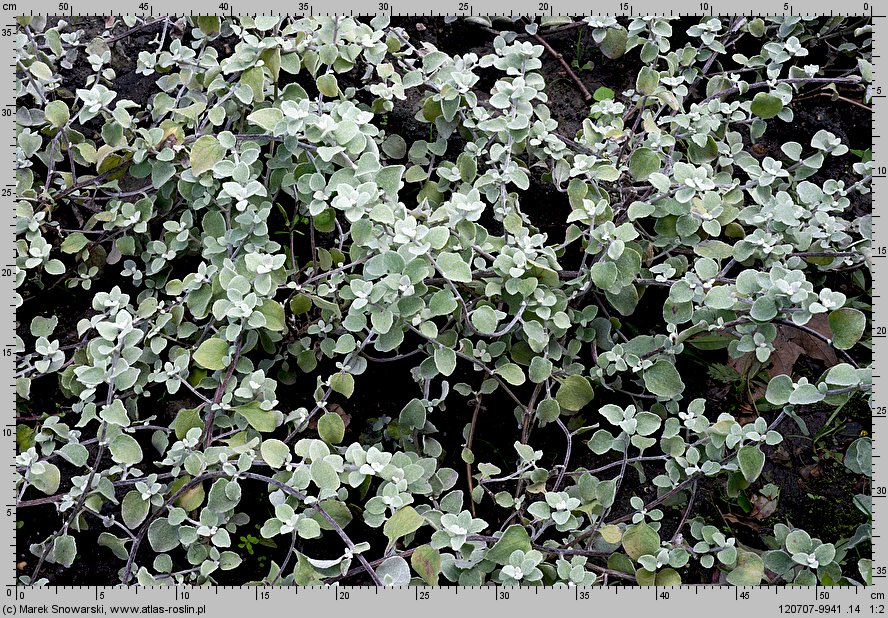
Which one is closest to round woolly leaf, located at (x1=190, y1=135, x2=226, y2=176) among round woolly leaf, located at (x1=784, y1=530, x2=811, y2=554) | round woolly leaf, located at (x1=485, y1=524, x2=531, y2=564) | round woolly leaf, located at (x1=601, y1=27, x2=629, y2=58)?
round woolly leaf, located at (x1=485, y1=524, x2=531, y2=564)

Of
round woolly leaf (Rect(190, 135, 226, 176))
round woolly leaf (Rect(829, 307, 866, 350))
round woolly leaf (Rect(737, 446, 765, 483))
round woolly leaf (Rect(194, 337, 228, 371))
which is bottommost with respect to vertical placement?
round woolly leaf (Rect(737, 446, 765, 483))

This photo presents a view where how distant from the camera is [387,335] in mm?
1711

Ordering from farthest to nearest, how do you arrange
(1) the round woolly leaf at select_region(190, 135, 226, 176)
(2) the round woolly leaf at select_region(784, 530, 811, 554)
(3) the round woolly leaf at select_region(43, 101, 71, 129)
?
(3) the round woolly leaf at select_region(43, 101, 71, 129) → (1) the round woolly leaf at select_region(190, 135, 226, 176) → (2) the round woolly leaf at select_region(784, 530, 811, 554)

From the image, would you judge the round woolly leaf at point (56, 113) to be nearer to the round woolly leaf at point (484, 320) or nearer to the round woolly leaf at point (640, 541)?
the round woolly leaf at point (484, 320)

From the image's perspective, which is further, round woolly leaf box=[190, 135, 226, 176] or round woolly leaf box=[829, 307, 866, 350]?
round woolly leaf box=[190, 135, 226, 176]

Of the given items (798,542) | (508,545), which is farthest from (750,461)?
(508,545)

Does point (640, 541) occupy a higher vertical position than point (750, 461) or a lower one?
lower

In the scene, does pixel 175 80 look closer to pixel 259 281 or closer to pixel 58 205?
pixel 58 205

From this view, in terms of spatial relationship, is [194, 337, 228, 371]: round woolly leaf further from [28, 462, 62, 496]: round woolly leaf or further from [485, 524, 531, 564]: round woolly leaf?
[485, 524, 531, 564]: round woolly leaf

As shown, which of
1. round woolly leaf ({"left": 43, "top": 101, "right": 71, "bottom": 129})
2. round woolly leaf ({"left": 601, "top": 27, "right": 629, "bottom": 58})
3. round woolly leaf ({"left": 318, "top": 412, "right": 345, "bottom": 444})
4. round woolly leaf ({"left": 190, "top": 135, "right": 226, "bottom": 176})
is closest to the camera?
round woolly leaf ({"left": 318, "top": 412, "right": 345, "bottom": 444})

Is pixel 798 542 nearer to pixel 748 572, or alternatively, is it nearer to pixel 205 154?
pixel 748 572

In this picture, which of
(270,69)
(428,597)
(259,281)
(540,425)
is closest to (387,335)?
(259,281)

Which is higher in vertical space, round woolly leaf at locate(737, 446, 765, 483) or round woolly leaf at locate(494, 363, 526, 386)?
round woolly leaf at locate(494, 363, 526, 386)

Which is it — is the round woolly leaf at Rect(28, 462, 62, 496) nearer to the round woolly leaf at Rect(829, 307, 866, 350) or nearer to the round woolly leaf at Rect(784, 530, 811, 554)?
the round woolly leaf at Rect(784, 530, 811, 554)
